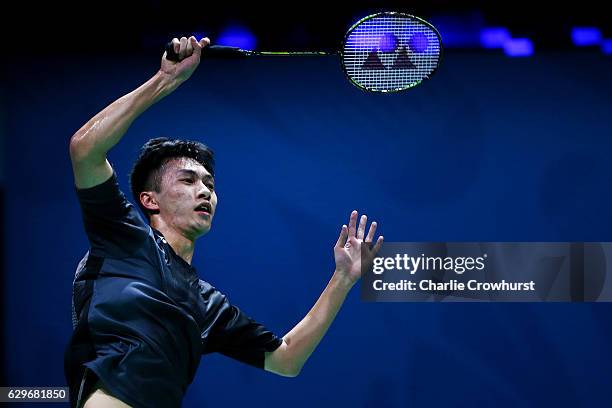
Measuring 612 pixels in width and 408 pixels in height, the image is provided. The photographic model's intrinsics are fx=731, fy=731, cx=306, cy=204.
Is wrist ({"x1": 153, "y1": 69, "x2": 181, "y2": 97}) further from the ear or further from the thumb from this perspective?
the ear

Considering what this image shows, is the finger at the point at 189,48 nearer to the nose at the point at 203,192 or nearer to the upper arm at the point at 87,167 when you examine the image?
the upper arm at the point at 87,167

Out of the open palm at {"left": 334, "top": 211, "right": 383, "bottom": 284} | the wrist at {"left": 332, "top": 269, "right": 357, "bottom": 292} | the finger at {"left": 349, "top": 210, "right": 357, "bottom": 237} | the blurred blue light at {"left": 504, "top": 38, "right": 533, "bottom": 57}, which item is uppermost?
the blurred blue light at {"left": 504, "top": 38, "right": 533, "bottom": 57}

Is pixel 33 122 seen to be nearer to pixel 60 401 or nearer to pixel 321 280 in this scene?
pixel 60 401

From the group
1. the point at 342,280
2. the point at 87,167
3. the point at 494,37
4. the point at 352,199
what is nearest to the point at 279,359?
the point at 342,280

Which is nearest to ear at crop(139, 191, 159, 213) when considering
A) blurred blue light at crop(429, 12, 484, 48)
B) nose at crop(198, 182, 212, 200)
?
nose at crop(198, 182, 212, 200)

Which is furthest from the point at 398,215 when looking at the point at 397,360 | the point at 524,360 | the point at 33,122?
the point at 33,122

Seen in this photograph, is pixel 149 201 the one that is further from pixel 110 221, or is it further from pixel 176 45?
pixel 176 45

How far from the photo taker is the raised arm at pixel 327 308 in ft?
7.98

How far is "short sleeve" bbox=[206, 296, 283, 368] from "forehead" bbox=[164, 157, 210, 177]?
0.43m

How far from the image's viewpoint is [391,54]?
2.84 meters

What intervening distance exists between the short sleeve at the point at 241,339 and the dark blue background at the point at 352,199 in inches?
50.5

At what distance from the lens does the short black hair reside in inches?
93.4
